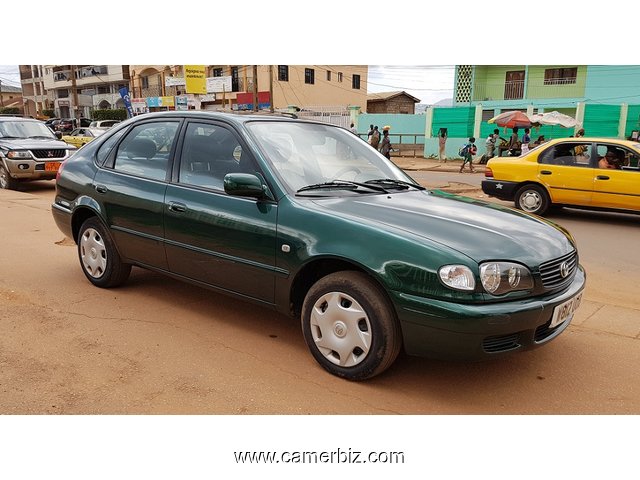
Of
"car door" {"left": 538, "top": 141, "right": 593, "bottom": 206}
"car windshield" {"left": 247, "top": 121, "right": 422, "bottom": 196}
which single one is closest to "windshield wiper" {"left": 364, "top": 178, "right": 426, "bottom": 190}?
"car windshield" {"left": 247, "top": 121, "right": 422, "bottom": 196}

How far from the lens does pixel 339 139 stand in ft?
14.5

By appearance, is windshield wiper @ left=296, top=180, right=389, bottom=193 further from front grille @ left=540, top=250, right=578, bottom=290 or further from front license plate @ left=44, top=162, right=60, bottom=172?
front license plate @ left=44, top=162, right=60, bottom=172

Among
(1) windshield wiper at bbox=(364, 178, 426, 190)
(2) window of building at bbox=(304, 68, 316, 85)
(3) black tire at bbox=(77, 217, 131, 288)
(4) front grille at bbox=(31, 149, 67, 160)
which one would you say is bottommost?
(3) black tire at bbox=(77, 217, 131, 288)

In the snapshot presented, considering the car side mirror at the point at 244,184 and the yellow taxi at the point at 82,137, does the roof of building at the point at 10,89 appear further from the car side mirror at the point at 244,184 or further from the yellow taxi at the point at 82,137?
the car side mirror at the point at 244,184

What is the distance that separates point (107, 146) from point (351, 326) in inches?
120

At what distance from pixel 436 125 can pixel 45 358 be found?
27.4 meters

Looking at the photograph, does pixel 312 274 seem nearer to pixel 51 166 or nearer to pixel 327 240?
pixel 327 240

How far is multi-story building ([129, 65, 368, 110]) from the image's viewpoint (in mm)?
40125

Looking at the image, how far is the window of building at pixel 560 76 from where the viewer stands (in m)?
29.4

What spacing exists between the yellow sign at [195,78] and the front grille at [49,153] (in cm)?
2319

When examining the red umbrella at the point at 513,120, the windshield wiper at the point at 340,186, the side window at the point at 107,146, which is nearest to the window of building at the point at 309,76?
the red umbrella at the point at 513,120

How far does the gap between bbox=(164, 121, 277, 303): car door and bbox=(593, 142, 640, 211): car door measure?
7.54 metres

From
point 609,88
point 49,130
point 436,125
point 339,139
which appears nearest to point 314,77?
point 436,125

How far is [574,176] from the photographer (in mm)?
9445
